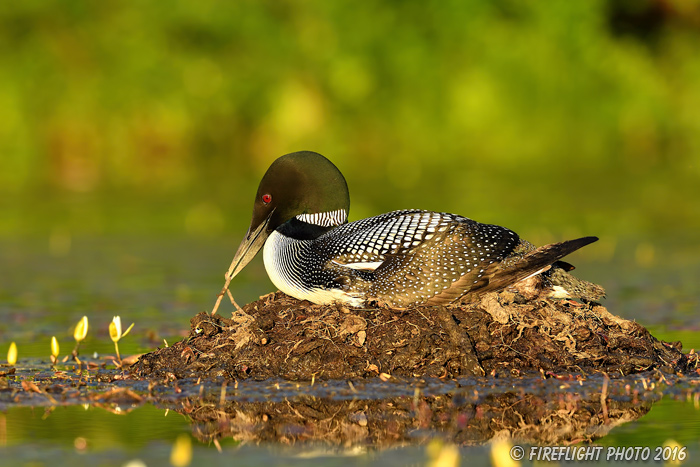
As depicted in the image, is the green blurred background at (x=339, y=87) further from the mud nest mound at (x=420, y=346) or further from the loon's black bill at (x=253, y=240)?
the mud nest mound at (x=420, y=346)

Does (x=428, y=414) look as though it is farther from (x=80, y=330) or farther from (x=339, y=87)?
(x=339, y=87)

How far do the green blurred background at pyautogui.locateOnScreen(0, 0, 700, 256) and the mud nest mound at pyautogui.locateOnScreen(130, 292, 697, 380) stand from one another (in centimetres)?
1385

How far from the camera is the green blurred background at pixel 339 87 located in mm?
21094

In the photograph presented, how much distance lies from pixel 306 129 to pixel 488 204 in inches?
278

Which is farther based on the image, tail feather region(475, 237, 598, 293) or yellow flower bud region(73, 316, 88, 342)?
yellow flower bud region(73, 316, 88, 342)

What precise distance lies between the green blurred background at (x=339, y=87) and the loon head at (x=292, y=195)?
1291cm

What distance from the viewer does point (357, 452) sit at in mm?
4746

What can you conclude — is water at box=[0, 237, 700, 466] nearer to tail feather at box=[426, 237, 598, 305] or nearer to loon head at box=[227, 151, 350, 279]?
tail feather at box=[426, 237, 598, 305]

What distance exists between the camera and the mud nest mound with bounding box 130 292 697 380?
6227mm

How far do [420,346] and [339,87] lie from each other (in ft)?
52.1

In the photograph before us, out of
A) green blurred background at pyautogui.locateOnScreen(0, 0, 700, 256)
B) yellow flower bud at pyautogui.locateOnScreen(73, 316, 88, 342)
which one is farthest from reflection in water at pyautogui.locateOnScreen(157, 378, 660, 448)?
green blurred background at pyautogui.locateOnScreen(0, 0, 700, 256)

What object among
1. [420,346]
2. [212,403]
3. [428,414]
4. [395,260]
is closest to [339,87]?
[395,260]

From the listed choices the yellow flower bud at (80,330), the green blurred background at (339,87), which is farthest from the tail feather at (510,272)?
the green blurred background at (339,87)

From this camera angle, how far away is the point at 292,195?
24.2 ft
